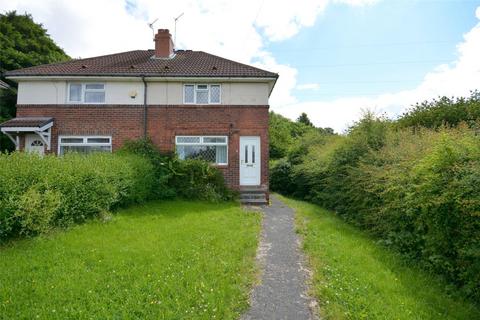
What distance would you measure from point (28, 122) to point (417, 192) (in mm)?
14122

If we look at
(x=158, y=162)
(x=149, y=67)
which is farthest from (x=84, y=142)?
(x=149, y=67)

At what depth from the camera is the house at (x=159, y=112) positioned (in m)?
13.2

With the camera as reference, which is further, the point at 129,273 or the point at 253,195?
the point at 253,195

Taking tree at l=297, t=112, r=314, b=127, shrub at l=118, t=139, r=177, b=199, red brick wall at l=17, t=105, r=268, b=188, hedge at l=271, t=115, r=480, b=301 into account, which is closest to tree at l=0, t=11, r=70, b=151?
red brick wall at l=17, t=105, r=268, b=188

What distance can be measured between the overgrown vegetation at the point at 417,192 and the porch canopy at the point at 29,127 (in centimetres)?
1132

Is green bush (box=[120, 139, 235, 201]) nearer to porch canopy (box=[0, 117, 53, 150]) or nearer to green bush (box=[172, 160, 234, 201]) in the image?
green bush (box=[172, 160, 234, 201])

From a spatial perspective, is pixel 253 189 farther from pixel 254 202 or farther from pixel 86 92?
pixel 86 92

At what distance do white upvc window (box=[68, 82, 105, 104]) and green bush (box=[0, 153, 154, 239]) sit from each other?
5343 mm

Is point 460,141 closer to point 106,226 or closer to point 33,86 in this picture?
point 106,226

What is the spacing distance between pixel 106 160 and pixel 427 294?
26.9 feet

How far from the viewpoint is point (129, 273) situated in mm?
4863

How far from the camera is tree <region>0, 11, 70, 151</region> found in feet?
64.0

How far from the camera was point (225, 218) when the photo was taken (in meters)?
9.13

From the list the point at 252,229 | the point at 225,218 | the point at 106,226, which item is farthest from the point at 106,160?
the point at 252,229
